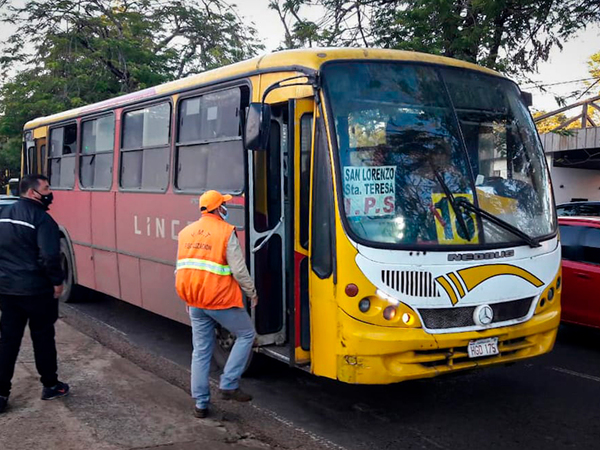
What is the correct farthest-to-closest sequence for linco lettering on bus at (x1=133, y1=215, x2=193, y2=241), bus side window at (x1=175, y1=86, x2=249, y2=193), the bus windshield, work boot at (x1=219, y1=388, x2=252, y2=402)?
linco lettering on bus at (x1=133, y1=215, x2=193, y2=241), bus side window at (x1=175, y1=86, x2=249, y2=193), work boot at (x1=219, y1=388, x2=252, y2=402), the bus windshield

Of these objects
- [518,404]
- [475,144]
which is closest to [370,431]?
[518,404]

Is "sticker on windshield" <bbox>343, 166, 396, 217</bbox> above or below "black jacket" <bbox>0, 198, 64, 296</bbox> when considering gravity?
above

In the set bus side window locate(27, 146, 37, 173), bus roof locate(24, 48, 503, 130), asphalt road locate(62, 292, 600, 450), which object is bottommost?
asphalt road locate(62, 292, 600, 450)

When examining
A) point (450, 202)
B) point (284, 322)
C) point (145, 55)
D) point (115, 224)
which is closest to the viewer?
point (450, 202)

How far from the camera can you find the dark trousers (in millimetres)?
5297

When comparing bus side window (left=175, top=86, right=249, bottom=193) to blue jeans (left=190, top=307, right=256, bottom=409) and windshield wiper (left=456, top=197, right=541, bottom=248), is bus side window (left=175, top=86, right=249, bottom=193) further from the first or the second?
windshield wiper (left=456, top=197, right=541, bottom=248)

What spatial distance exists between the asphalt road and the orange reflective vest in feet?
3.76

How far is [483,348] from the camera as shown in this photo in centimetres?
505

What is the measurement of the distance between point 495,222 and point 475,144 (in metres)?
0.67

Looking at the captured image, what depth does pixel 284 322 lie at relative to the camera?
18.5ft

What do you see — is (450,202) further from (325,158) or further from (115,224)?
(115,224)

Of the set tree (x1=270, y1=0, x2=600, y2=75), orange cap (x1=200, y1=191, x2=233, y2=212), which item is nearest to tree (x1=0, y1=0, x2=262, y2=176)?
tree (x1=270, y1=0, x2=600, y2=75)

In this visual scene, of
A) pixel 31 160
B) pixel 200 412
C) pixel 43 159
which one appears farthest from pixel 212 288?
pixel 31 160

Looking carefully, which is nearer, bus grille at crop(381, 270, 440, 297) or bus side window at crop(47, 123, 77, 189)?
bus grille at crop(381, 270, 440, 297)
